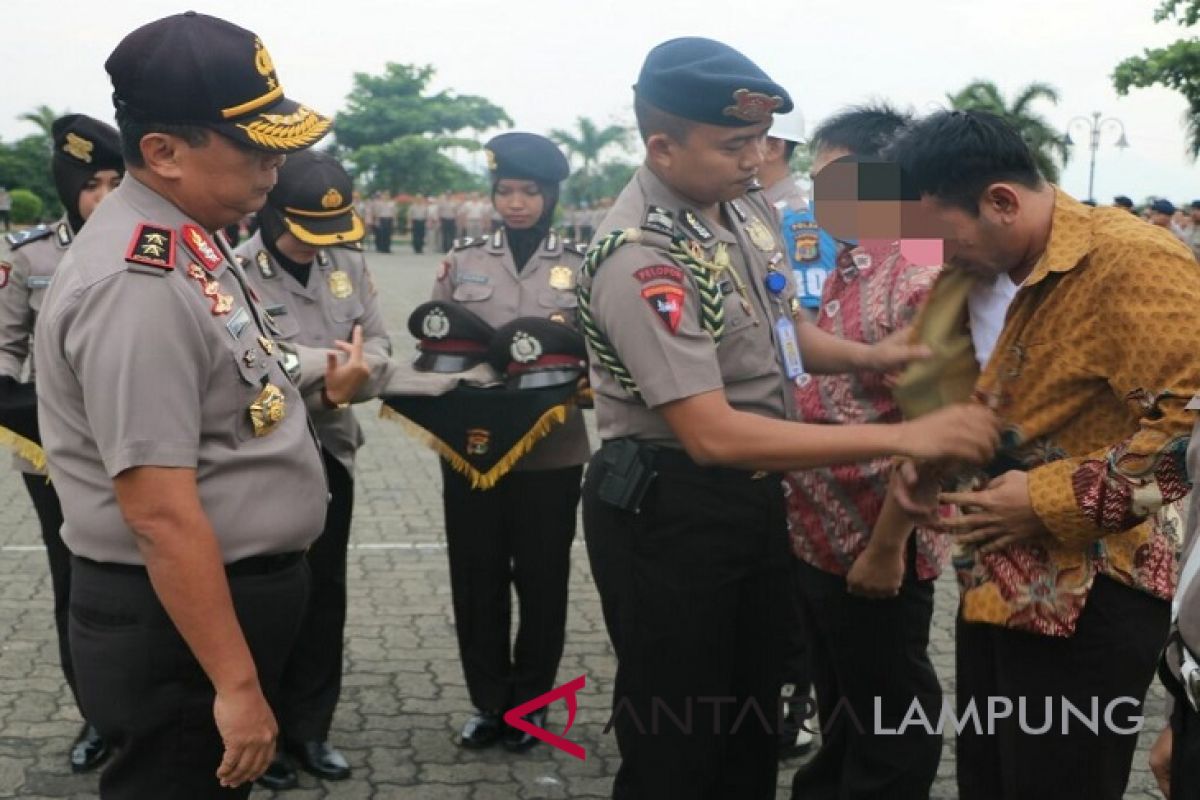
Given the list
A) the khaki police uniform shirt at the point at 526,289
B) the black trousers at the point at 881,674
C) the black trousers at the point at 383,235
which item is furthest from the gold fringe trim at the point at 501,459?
the black trousers at the point at 383,235

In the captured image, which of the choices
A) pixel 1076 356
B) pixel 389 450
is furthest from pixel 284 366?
pixel 389 450

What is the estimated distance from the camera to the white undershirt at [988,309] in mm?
2875

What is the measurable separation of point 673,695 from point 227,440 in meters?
1.27

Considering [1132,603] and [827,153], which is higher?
[827,153]

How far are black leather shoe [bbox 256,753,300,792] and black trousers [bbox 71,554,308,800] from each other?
1.88 metres

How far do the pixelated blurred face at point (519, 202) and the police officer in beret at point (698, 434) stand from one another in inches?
65.3

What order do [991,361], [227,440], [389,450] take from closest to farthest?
[227,440], [991,361], [389,450]

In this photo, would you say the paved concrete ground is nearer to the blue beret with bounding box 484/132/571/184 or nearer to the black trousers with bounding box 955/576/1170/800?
the black trousers with bounding box 955/576/1170/800

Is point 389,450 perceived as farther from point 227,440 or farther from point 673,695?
point 227,440

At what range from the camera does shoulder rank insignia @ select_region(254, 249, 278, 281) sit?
171 inches

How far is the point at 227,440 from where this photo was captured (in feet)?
7.79

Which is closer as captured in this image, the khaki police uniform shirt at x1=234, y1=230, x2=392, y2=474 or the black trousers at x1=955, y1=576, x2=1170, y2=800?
the black trousers at x1=955, y1=576, x2=1170, y2=800

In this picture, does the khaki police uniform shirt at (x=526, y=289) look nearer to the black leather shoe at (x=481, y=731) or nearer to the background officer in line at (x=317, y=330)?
the background officer in line at (x=317, y=330)

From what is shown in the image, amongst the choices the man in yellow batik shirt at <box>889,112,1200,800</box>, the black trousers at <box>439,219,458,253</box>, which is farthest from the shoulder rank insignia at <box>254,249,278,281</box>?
the black trousers at <box>439,219,458,253</box>
